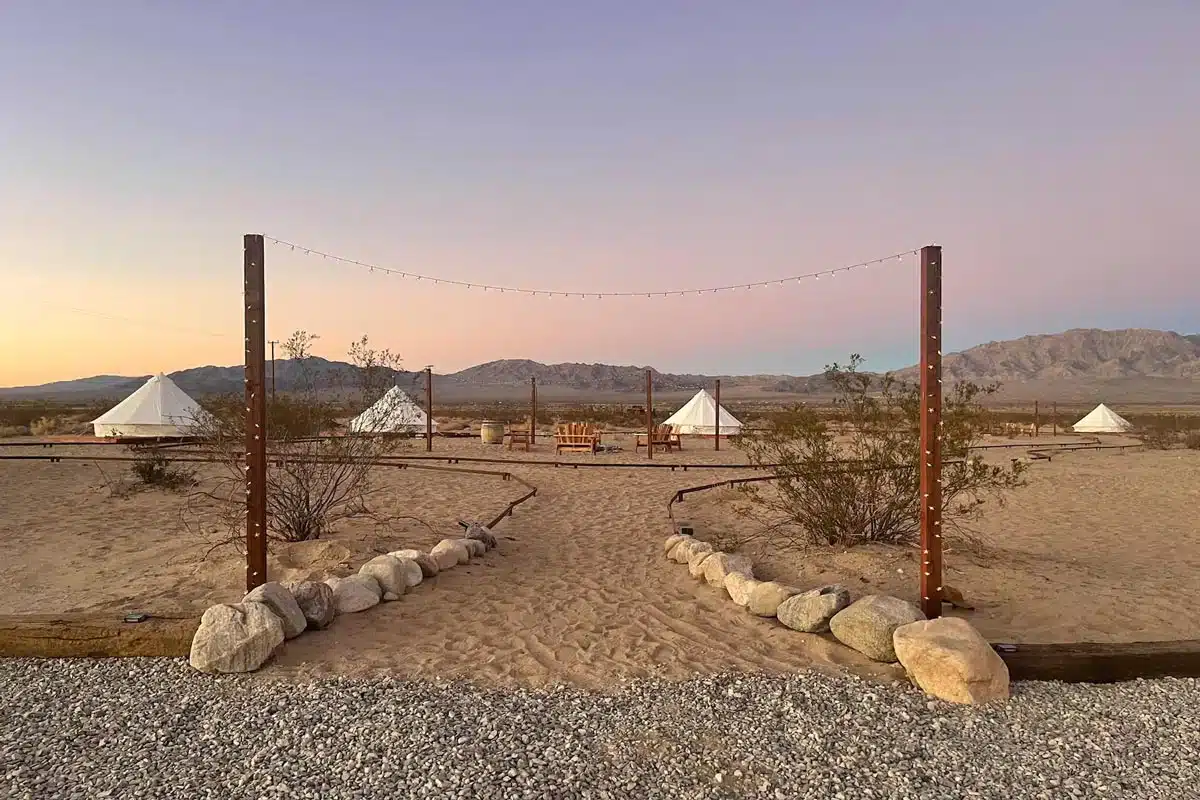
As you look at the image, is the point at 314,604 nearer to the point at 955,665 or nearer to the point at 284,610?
the point at 284,610

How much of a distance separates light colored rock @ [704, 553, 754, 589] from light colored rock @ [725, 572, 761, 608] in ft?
0.36

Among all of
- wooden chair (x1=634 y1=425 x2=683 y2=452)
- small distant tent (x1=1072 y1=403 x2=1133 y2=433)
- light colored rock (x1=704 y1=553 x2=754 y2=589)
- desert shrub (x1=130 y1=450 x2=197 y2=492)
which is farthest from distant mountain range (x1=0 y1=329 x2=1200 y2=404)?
light colored rock (x1=704 y1=553 x2=754 y2=589)

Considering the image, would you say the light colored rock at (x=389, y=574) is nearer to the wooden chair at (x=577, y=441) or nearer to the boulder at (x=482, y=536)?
the boulder at (x=482, y=536)

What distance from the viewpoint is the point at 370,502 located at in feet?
35.6

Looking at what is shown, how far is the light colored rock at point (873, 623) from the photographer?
451 cm

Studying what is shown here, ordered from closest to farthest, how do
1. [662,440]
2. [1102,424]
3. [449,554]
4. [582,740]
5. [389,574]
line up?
[582,740] → [389,574] → [449,554] → [662,440] → [1102,424]

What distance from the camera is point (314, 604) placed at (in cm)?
493

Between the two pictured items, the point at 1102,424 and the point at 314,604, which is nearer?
the point at 314,604

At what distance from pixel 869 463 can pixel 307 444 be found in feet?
18.3

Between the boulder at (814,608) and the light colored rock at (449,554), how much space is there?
2905 mm

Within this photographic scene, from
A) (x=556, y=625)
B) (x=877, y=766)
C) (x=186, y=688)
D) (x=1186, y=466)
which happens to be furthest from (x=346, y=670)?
(x=1186, y=466)

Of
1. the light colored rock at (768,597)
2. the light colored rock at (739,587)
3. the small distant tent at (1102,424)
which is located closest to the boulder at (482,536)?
the light colored rock at (739,587)

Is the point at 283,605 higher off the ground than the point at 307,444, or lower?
lower

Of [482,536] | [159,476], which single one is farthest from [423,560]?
[159,476]
